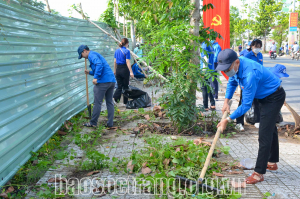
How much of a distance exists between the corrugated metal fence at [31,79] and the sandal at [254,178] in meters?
2.91

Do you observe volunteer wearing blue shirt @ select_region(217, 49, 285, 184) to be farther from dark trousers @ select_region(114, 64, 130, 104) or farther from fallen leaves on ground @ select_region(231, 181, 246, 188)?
dark trousers @ select_region(114, 64, 130, 104)

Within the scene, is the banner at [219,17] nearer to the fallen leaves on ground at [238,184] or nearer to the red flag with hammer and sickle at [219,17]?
the red flag with hammer and sickle at [219,17]

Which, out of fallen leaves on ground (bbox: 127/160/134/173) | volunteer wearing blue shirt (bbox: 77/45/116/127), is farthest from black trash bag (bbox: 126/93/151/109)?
fallen leaves on ground (bbox: 127/160/134/173)

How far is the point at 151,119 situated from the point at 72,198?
12.3 ft

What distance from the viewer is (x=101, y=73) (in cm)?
627

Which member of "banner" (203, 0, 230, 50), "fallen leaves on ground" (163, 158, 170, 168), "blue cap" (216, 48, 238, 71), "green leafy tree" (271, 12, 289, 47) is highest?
"green leafy tree" (271, 12, 289, 47)

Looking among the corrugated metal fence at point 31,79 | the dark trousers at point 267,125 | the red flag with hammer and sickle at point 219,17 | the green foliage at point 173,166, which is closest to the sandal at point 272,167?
the dark trousers at point 267,125

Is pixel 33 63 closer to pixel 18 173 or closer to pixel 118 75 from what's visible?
pixel 18 173

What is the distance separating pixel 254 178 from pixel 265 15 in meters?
44.7

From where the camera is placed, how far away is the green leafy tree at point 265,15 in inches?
1679

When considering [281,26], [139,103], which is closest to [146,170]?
[139,103]

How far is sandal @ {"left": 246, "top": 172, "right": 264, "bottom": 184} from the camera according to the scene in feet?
11.9

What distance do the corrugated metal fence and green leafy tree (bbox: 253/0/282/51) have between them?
4160 centimetres

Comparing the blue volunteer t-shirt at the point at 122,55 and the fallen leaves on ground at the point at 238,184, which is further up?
the blue volunteer t-shirt at the point at 122,55
